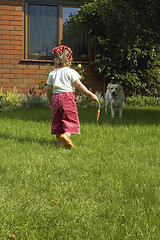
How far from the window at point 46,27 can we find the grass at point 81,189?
299 inches

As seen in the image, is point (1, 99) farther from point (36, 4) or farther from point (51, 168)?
point (51, 168)

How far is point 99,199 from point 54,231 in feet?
2.32

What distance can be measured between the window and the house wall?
29 cm

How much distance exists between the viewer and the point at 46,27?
1272 centimetres

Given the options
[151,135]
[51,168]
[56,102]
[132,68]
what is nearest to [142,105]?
[132,68]

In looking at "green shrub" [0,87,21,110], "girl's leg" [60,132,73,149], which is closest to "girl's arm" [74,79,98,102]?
"girl's leg" [60,132,73,149]

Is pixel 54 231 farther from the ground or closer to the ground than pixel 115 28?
closer to the ground

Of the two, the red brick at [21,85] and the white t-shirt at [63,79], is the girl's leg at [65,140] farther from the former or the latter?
the red brick at [21,85]

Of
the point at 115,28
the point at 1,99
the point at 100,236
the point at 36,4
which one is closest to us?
the point at 100,236

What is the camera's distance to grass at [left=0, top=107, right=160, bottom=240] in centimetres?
238

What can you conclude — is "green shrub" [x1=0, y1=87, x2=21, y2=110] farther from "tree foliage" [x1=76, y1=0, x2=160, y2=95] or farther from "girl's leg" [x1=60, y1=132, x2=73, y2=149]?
"girl's leg" [x1=60, y1=132, x2=73, y2=149]

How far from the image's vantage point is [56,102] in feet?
16.8

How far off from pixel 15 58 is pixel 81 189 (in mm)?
9783

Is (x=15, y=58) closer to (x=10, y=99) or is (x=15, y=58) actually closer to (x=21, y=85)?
(x=21, y=85)
